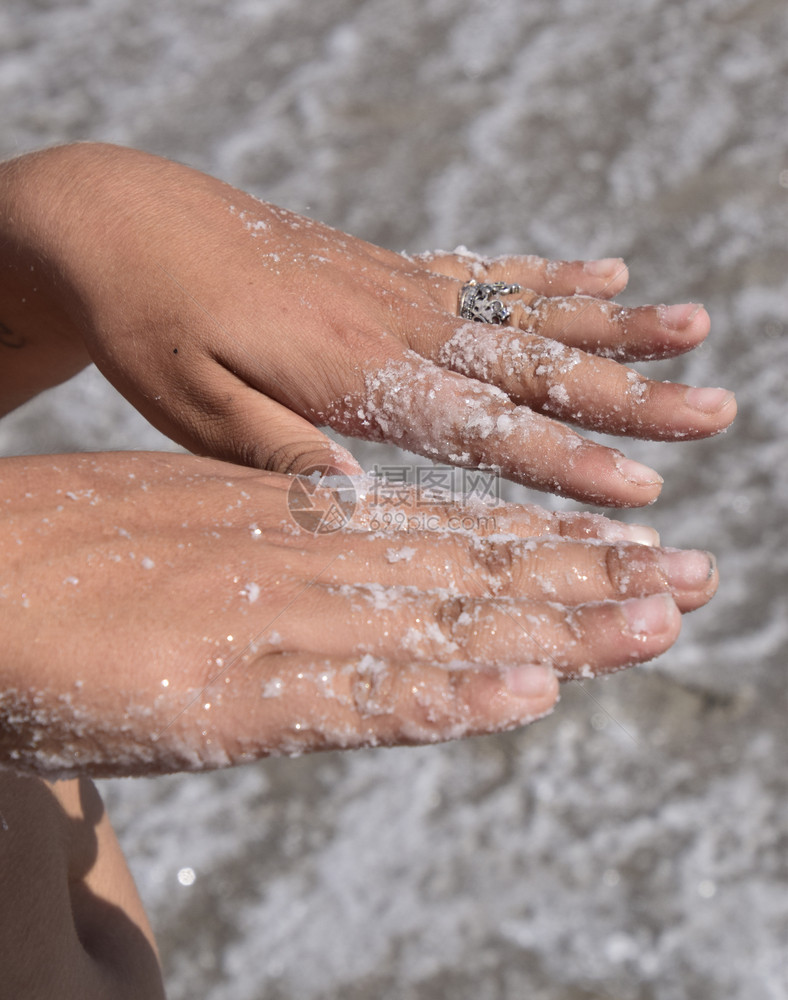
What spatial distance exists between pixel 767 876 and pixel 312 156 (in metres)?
2.57

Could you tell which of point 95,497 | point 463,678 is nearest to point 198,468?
point 95,497

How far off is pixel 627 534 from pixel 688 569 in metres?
0.14

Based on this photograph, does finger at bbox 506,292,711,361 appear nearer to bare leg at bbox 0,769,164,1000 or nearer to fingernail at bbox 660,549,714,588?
fingernail at bbox 660,549,714,588

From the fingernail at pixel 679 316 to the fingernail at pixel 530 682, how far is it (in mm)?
730

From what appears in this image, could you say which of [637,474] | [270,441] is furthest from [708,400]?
[270,441]

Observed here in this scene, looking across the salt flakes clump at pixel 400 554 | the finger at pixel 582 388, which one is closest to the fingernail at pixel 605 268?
the finger at pixel 582 388

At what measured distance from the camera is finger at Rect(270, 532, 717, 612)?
108 centimetres

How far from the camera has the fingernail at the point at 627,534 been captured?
1188mm

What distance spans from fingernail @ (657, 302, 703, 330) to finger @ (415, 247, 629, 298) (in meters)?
0.18

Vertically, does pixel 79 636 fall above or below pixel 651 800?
above

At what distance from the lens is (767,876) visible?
1.78 meters

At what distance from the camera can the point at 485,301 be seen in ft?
5.05

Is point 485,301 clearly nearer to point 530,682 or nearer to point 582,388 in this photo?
point 582,388

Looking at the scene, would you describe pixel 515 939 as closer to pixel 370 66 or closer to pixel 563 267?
pixel 563 267
